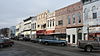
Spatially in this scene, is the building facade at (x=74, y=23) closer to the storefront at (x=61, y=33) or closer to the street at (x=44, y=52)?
the storefront at (x=61, y=33)

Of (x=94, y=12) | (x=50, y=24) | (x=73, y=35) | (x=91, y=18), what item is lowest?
(x=73, y=35)

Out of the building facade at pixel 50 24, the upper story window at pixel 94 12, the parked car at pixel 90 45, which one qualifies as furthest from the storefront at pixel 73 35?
the parked car at pixel 90 45

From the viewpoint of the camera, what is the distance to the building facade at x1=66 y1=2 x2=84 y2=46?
39.2m

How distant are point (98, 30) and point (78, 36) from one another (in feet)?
22.3

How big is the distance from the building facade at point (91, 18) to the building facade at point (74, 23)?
141 cm

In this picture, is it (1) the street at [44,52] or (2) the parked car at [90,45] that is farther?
(2) the parked car at [90,45]

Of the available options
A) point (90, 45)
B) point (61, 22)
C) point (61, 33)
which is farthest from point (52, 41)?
point (90, 45)

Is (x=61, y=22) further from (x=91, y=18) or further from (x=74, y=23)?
(x=91, y=18)

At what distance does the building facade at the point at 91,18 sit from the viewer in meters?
34.2

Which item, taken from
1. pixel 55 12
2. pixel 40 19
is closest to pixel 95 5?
pixel 55 12

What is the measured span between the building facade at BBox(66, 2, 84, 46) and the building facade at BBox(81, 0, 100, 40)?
1.41 m

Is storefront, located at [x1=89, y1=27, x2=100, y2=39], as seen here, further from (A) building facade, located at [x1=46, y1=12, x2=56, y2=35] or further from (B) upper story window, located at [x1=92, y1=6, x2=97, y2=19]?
(A) building facade, located at [x1=46, y1=12, x2=56, y2=35]

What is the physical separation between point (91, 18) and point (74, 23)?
20.2 ft

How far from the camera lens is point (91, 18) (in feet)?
117
